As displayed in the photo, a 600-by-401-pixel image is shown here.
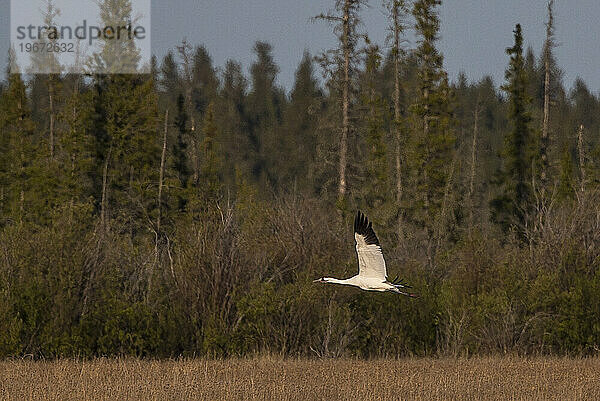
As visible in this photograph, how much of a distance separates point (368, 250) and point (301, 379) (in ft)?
7.83

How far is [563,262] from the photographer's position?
24078mm

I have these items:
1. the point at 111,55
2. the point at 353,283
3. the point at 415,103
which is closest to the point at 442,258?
the point at 353,283

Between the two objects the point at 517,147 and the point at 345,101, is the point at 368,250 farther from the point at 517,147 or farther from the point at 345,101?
the point at 517,147

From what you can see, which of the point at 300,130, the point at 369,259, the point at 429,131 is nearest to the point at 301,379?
the point at 369,259

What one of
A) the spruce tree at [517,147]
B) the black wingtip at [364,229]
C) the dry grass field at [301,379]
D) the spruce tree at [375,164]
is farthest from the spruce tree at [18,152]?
the black wingtip at [364,229]

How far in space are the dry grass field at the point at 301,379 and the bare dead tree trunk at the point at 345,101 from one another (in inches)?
685

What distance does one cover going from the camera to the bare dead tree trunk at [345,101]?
38.5 metres

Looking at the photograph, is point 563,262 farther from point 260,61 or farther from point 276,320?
point 260,61

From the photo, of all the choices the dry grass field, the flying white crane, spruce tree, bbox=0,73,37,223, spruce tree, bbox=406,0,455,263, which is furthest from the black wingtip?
spruce tree, bbox=0,73,37,223

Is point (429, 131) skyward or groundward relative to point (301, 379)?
skyward

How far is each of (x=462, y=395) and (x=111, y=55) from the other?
35691mm

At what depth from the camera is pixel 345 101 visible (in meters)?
38.9

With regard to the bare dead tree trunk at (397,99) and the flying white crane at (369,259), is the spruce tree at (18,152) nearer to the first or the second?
the bare dead tree trunk at (397,99)

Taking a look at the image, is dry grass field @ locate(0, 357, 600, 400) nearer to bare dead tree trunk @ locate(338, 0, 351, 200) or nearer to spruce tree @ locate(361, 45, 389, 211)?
bare dead tree trunk @ locate(338, 0, 351, 200)
